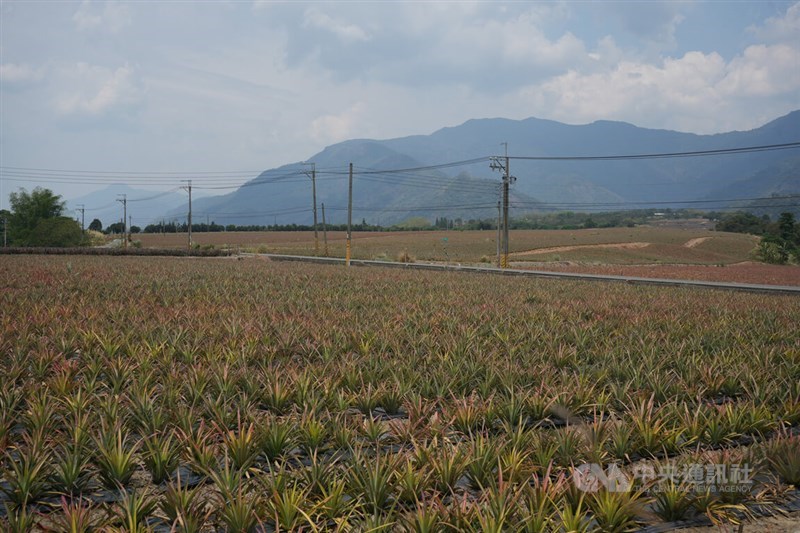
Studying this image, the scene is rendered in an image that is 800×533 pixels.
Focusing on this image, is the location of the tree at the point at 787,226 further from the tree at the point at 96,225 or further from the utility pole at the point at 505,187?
the tree at the point at 96,225

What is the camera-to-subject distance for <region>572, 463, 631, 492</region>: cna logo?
4970 millimetres

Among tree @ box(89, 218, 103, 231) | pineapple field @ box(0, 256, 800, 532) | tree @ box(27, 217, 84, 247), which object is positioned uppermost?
tree @ box(89, 218, 103, 231)

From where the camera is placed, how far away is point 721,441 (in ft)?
22.3

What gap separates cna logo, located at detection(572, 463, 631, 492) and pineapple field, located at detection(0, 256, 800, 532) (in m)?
0.02

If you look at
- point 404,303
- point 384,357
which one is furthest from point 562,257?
point 384,357

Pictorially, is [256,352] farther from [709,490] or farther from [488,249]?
[488,249]

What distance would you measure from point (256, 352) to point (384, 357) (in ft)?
7.59

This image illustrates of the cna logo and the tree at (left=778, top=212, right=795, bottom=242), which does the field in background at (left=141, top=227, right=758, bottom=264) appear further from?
the cna logo

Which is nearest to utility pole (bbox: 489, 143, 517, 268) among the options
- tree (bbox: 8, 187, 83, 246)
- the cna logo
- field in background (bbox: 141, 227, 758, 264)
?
field in background (bbox: 141, 227, 758, 264)

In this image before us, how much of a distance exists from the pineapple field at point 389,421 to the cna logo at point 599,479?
0.07 ft

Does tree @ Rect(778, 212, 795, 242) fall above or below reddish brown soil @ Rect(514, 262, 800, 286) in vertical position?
above

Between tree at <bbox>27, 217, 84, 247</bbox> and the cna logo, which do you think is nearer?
the cna logo

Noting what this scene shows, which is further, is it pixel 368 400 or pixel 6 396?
pixel 368 400

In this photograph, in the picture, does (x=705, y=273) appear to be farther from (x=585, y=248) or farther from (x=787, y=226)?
(x=787, y=226)
